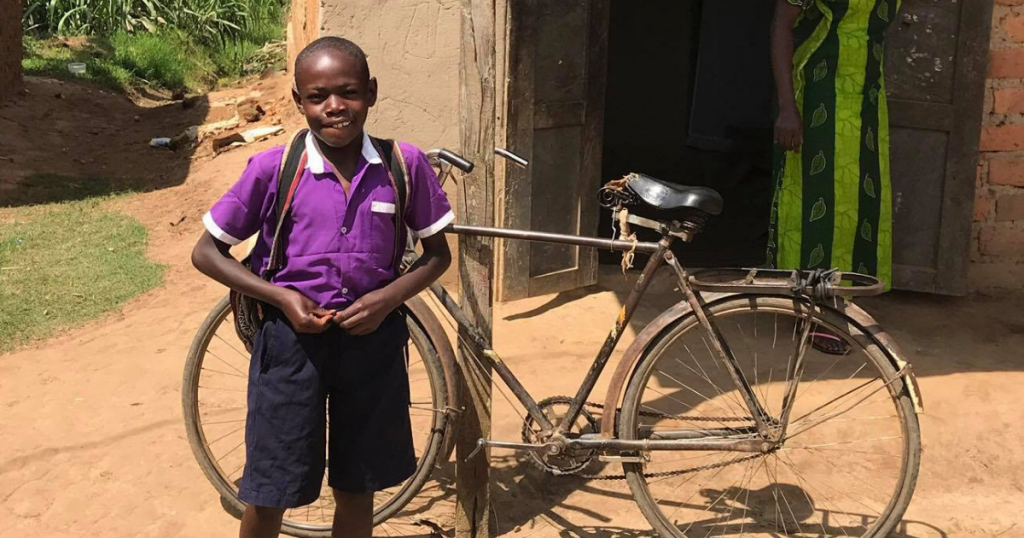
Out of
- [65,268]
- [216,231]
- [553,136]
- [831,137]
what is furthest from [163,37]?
[216,231]

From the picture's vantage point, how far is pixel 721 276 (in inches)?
129

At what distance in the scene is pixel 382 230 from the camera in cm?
267

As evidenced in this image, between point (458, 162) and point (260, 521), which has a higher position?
point (458, 162)

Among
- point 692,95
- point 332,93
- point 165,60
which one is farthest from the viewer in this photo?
point 165,60

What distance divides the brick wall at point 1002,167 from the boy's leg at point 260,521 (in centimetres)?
396

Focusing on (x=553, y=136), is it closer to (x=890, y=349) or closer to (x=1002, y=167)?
(x=1002, y=167)

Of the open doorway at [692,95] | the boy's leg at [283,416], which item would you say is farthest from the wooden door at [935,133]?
the boy's leg at [283,416]

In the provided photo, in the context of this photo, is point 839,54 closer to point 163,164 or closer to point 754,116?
point 754,116

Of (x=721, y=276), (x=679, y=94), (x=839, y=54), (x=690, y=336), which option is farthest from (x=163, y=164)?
(x=721, y=276)

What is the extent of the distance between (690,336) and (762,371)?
0.47 metres

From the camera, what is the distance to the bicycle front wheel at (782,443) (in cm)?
321

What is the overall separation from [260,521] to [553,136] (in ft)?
10.1

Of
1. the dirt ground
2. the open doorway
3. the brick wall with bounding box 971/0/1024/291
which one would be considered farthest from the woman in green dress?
the open doorway

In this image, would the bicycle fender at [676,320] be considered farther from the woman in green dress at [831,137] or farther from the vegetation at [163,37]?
the vegetation at [163,37]
